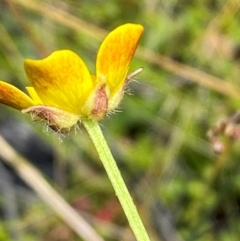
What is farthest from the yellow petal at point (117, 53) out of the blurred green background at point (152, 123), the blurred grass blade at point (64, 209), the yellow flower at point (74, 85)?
the blurred green background at point (152, 123)

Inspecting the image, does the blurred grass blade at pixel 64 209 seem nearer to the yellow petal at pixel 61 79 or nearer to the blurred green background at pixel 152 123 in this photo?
the blurred green background at pixel 152 123

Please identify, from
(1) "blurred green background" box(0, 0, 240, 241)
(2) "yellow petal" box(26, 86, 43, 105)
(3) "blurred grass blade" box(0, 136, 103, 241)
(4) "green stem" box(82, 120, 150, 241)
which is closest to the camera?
(4) "green stem" box(82, 120, 150, 241)

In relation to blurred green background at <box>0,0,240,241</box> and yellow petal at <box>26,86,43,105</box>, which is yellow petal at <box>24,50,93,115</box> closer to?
yellow petal at <box>26,86,43,105</box>

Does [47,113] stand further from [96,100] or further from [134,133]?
[134,133]

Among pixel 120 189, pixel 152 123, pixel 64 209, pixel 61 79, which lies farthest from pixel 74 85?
pixel 152 123

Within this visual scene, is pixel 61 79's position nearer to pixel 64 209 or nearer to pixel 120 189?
pixel 120 189

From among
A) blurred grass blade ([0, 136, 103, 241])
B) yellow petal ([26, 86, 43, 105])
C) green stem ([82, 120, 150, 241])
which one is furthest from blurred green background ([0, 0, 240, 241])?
green stem ([82, 120, 150, 241])

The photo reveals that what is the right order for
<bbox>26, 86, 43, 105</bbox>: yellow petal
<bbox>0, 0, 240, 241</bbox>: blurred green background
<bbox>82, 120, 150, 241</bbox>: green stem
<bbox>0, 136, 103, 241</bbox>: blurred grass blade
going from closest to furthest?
<bbox>82, 120, 150, 241</bbox>: green stem, <bbox>26, 86, 43, 105</bbox>: yellow petal, <bbox>0, 136, 103, 241</bbox>: blurred grass blade, <bbox>0, 0, 240, 241</bbox>: blurred green background
